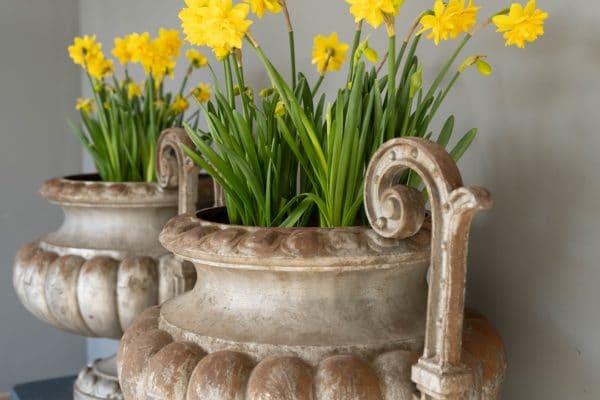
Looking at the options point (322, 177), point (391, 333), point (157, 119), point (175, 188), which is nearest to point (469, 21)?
point (322, 177)

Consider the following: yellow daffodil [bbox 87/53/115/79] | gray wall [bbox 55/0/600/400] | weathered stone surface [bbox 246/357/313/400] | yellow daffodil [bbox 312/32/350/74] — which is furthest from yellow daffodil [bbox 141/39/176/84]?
weathered stone surface [bbox 246/357/313/400]

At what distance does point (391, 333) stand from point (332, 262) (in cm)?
10

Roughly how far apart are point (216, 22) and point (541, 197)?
1.39 feet

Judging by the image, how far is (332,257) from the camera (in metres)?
0.80

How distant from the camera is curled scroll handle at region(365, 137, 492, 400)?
2.37ft

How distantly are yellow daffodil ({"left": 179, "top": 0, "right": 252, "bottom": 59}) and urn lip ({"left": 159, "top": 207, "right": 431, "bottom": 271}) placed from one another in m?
0.20

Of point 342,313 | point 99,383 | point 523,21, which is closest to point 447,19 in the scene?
point 523,21

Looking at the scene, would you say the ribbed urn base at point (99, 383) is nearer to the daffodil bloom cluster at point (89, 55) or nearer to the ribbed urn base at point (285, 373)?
the daffodil bloom cluster at point (89, 55)

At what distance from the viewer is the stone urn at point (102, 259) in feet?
4.50

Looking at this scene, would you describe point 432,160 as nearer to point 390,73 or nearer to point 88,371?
point 390,73

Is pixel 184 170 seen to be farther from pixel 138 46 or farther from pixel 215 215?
pixel 138 46

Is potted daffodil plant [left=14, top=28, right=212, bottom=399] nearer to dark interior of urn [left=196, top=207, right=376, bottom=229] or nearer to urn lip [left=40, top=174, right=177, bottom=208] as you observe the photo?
urn lip [left=40, top=174, right=177, bottom=208]

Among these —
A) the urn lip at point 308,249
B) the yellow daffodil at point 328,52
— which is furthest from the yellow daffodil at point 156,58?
the urn lip at point 308,249

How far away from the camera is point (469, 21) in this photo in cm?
83
